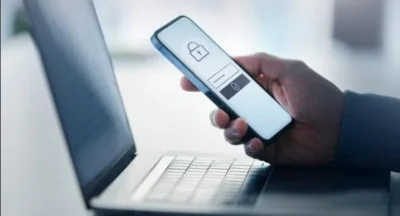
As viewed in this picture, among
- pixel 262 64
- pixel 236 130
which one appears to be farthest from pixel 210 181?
pixel 262 64

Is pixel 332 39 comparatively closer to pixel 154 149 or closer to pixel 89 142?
pixel 154 149

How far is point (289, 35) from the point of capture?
0.92 meters

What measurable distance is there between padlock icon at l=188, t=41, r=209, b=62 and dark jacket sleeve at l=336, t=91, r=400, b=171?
15cm

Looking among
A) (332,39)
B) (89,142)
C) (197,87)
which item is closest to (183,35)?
(197,87)

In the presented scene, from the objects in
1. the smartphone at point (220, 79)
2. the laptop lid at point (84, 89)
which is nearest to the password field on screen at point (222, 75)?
the smartphone at point (220, 79)

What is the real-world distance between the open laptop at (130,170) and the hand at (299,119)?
0.08ft

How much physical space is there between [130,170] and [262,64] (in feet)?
0.64

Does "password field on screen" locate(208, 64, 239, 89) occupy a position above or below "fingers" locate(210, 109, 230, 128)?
above

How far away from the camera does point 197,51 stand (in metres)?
0.71

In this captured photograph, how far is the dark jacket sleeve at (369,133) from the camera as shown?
0.70 m

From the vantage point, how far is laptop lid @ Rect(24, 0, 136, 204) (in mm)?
587

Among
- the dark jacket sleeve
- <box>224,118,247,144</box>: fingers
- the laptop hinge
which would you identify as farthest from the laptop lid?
the dark jacket sleeve

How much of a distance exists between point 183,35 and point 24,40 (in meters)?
0.22

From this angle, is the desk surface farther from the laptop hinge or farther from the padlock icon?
the padlock icon
